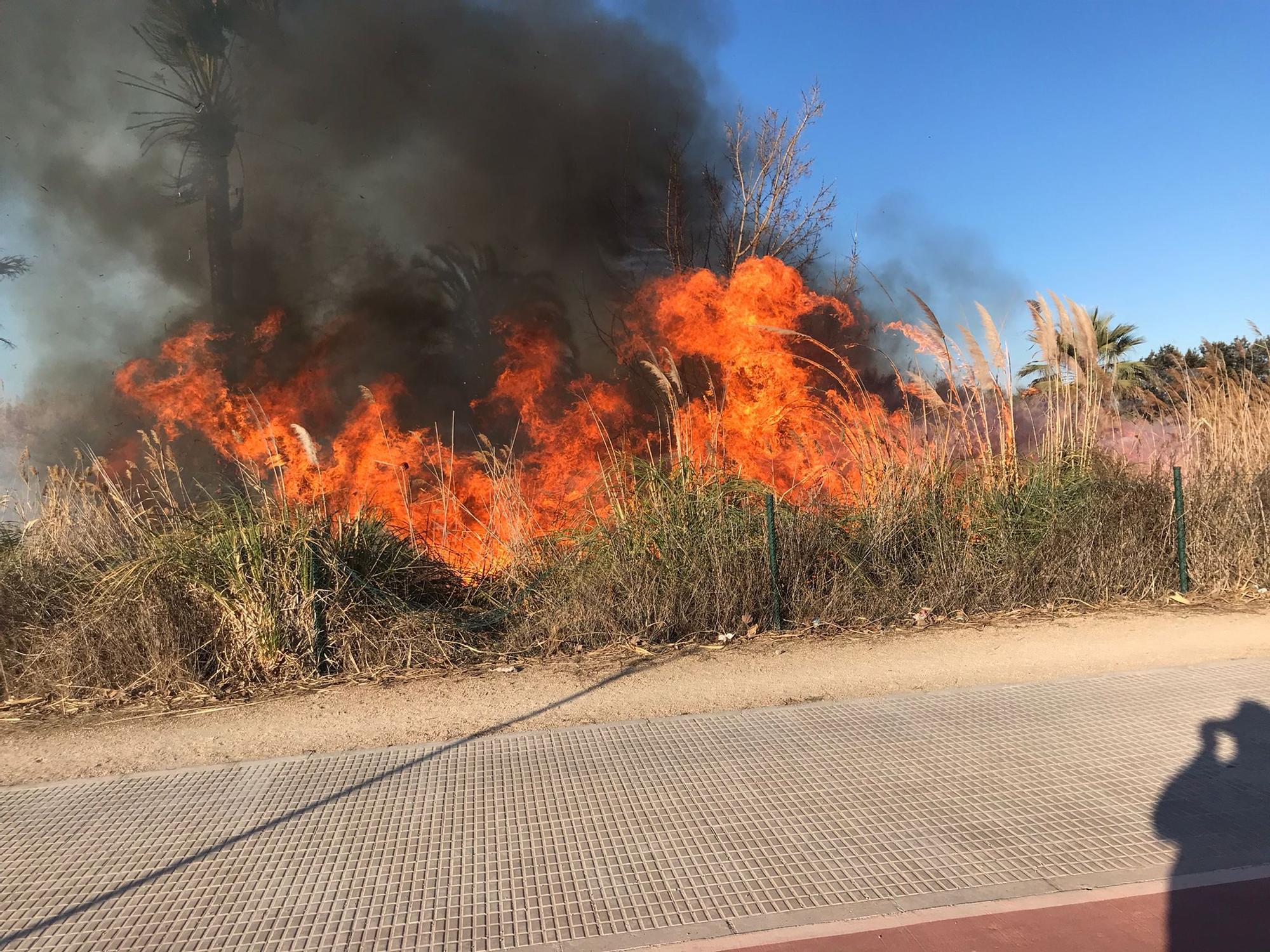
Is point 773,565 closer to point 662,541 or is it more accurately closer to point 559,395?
point 662,541

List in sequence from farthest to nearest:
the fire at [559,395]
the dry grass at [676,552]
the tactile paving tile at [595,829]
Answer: the fire at [559,395]
the dry grass at [676,552]
the tactile paving tile at [595,829]

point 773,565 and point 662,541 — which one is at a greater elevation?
point 662,541

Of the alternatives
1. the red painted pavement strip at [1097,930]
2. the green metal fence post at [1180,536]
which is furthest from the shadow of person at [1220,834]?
the green metal fence post at [1180,536]

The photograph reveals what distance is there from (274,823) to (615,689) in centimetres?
225

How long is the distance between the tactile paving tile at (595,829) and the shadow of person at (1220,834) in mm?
82

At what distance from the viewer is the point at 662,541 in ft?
22.2

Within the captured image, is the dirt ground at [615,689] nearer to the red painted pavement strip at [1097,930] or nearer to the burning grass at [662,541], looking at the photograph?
the burning grass at [662,541]

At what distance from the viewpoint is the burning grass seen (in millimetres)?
5805

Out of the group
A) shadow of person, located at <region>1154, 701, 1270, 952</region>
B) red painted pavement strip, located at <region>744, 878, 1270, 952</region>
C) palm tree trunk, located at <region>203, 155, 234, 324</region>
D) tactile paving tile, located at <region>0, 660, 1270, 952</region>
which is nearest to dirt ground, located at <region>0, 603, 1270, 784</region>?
tactile paving tile, located at <region>0, 660, 1270, 952</region>

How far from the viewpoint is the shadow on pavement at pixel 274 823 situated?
2.88m

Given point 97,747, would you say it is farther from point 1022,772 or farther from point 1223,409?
point 1223,409

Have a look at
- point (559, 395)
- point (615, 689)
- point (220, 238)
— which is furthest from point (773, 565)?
point (220, 238)

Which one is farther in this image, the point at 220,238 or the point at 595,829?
the point at 220,238

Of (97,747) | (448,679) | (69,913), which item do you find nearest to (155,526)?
(97,747)
